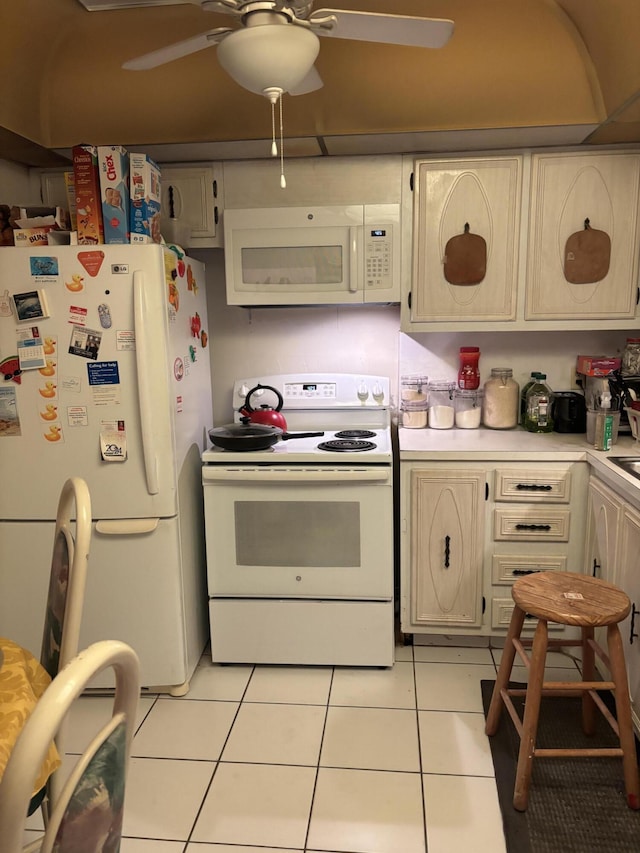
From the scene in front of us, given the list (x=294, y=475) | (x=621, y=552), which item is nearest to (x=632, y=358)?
(x=621, y=552)

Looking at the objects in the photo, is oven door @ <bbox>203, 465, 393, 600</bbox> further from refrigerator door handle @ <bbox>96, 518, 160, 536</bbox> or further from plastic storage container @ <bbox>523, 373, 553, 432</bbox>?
plastic storage container @ <bbox>523, 373, 553, 432</bbox>

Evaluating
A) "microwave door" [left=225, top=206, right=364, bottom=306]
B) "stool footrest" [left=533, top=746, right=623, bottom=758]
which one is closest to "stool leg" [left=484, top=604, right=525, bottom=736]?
"stool footrest" [left=533, top=746, right=623, bottom=758]

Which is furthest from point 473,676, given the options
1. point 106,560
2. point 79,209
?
point 79,209

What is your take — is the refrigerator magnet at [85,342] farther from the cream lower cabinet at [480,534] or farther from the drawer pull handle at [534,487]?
the drawer pull handle at [534,487]

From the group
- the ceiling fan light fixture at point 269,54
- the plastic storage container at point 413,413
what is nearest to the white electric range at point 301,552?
the plastic storage container at point 413,413

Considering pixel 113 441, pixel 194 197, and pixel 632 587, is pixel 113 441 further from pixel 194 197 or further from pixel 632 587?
pixel 632 587

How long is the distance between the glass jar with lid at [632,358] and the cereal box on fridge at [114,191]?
2.17 m

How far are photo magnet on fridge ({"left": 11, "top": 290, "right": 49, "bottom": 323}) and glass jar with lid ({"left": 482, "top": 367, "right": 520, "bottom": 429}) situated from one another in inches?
74.9

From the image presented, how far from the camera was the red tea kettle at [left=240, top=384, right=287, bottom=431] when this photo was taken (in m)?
2.88

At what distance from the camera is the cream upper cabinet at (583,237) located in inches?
104

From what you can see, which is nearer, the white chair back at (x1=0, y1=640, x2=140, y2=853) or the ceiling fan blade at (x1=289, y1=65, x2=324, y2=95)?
the white chair back at (x1=0, y1=640, x2=140, y2=853)

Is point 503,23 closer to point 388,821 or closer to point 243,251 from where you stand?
point 243,251

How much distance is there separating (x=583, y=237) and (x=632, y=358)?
610 millimetres

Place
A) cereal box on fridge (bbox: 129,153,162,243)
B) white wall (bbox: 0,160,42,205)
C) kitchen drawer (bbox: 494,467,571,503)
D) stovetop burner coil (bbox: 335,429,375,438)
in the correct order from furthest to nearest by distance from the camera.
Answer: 1. stovetop burner coil (bbox: 335,429,375,438)
2. white wall (bbox: 0,160,42,205)
3. kitchen drawer (bbox: 494,467,571,503)
4. cereal box on fridge (bbox: 129,153,162,243)
